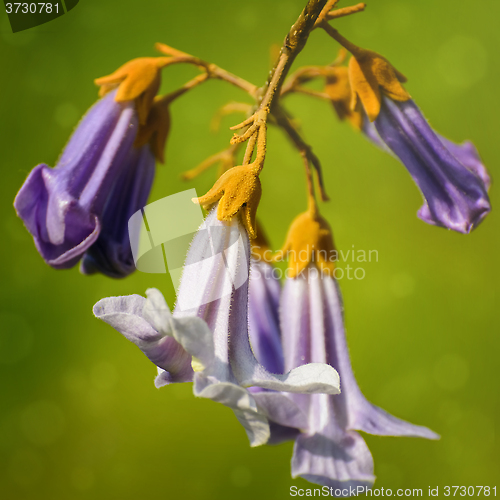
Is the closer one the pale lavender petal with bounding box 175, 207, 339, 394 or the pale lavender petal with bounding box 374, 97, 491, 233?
the pale lavender petal with bounding box 175, 207, 339, 394

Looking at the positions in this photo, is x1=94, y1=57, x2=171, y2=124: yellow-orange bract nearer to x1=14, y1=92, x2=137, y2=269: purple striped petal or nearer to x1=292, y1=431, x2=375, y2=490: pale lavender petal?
x1=14, y1=92, x2=137, y2=269: purple striped petal

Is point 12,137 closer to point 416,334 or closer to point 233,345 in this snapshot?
point 233,345

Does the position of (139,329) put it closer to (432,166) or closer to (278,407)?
(278,407)

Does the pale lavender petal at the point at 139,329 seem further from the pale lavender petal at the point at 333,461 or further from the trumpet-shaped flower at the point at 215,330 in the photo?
the pale lavender petal at the point at 333,461

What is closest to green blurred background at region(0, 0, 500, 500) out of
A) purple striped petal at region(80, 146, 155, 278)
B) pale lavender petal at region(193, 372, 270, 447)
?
purple striped petal at region(80, 146, 155, 278)

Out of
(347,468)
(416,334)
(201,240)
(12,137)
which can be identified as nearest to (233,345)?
(201,240)

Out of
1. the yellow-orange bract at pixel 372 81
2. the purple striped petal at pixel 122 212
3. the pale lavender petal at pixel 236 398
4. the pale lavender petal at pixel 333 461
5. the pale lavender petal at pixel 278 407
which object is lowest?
the pale lavender petal at pixel 333 461

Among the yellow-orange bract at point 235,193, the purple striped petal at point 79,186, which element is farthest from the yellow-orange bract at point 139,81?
the yellow-orange bract at point 235,193
